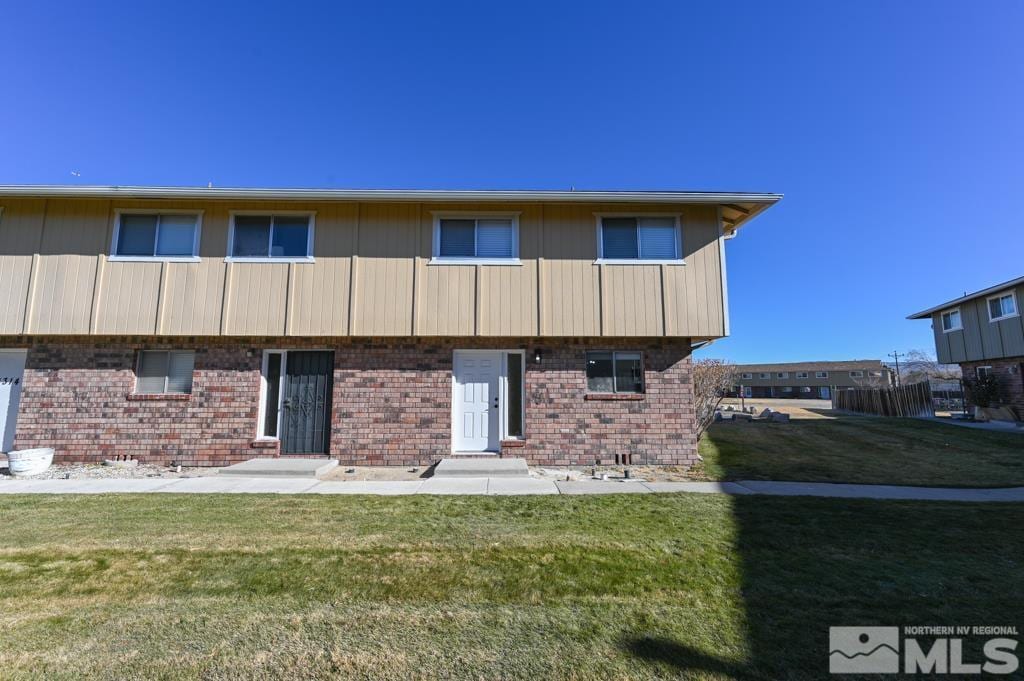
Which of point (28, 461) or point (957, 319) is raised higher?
point (957, 319)

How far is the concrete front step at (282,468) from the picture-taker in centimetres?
755

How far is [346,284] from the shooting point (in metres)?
8.56

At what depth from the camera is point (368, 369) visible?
8.62 metres

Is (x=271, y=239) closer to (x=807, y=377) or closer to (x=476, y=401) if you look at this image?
(x=476, y=401)

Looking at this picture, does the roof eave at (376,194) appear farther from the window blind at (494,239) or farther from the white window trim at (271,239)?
the window blind at (494,239)

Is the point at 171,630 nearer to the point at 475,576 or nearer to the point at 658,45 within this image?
the point at 475,576

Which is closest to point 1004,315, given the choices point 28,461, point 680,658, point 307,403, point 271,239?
point 680,658

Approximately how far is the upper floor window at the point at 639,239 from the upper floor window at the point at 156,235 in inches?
322

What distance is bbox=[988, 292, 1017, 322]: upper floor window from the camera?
15578mm

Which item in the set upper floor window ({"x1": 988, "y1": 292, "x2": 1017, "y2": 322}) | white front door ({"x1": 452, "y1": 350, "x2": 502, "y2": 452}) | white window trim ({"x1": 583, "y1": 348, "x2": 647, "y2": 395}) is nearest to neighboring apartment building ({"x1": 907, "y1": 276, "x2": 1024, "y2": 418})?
upper floor window ({"x1": 988, "y1": 292, "x2": 1017, "y2": 322})

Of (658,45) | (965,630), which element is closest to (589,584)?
A: (965,630)

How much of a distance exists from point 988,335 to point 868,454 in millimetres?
12766

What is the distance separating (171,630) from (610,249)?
27.0 feet

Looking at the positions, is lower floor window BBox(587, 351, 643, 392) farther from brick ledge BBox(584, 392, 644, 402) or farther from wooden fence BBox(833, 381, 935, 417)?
wooden fence BBox(833, 381, 935, 417)
